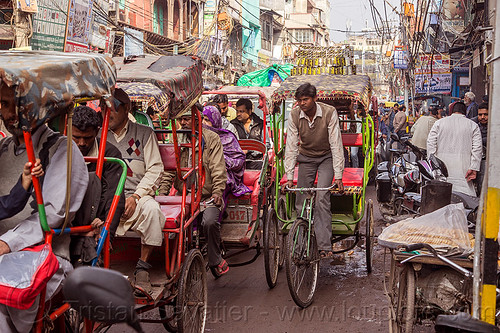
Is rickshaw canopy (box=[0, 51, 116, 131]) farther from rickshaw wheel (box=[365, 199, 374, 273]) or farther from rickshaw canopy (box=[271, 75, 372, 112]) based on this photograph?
rickshaw wheel (box=[365, 199, 374, 273])

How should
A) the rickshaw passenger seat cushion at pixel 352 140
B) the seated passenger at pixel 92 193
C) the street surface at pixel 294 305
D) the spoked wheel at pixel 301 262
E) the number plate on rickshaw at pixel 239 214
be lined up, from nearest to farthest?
the seated passenger at pixel 92 193
the street surface at pixel 294 305
the spoked wheel at pixel 301 262
the number plate on rickshaw at pixel 239 214
the rickshaw passenger seat cushion at pixel 352 140

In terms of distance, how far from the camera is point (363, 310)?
563cm

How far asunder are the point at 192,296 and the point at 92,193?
1.48 m

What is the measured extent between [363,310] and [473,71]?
1717cm

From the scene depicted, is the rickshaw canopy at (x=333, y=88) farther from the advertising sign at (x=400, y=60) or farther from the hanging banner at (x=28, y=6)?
the advertising sign at (x=400, y=60)

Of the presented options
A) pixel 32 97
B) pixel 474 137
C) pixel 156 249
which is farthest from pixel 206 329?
pixel 474 137

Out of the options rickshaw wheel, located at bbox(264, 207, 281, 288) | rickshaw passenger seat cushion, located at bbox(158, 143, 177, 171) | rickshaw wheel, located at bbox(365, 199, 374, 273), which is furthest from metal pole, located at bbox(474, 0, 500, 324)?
rickshaw wheel, located at bbox(365, 199, 374, 273)

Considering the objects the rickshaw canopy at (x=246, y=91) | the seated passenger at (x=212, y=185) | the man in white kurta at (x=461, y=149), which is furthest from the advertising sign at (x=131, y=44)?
the seated passenger at (x=212, y=185)

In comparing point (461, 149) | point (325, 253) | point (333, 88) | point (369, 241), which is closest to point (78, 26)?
point (333, 88)

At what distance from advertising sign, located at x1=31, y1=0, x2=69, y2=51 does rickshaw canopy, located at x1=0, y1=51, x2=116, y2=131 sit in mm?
11284

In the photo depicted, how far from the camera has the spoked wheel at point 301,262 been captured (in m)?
5.42

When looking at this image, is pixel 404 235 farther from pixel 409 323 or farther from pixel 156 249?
pixel 156 249

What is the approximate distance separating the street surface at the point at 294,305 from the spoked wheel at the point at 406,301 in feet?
3.95

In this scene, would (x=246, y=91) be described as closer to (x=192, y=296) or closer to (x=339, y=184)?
(x=339, y=184)
